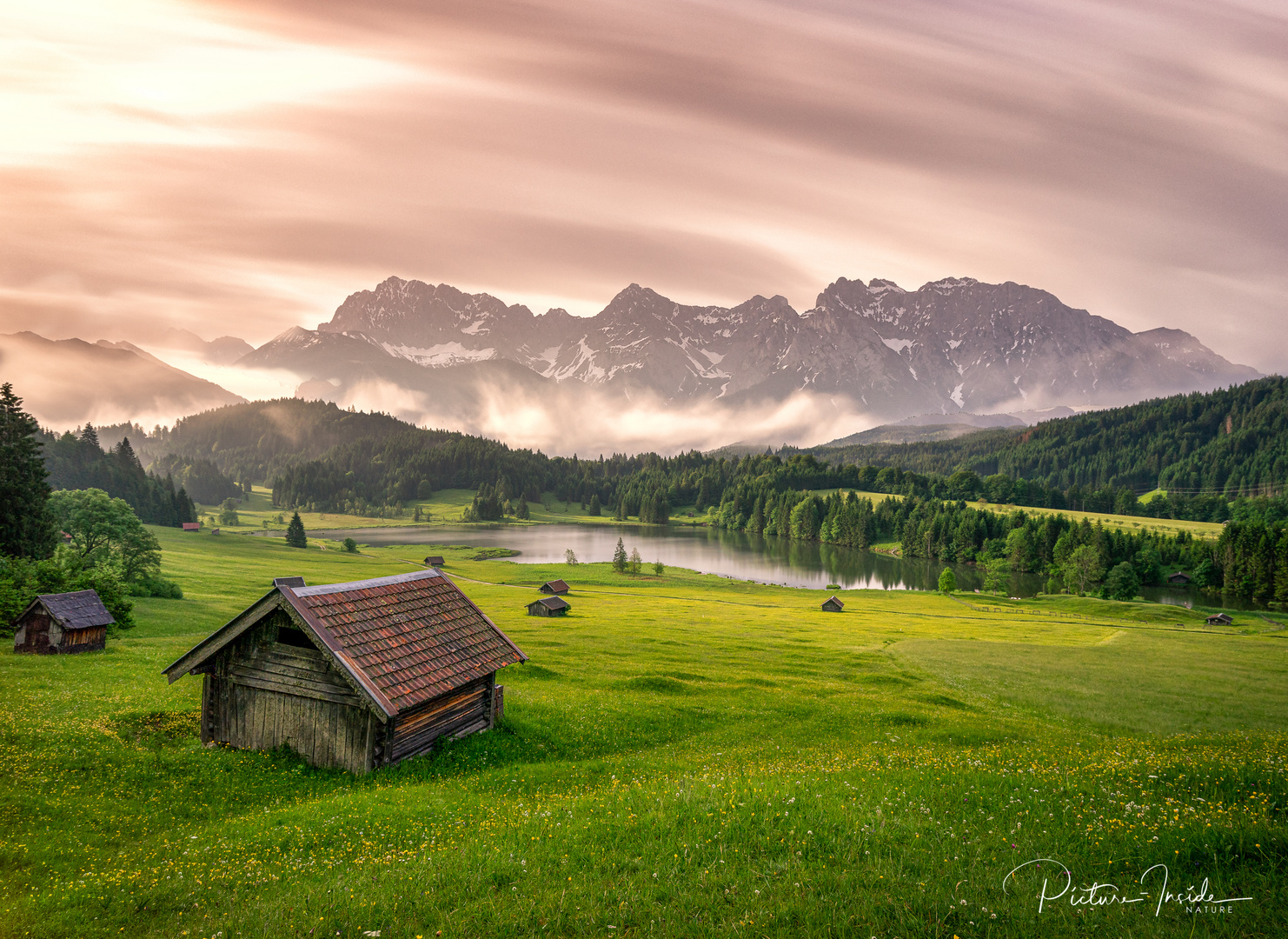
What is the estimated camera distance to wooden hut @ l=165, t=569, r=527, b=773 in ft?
67.4

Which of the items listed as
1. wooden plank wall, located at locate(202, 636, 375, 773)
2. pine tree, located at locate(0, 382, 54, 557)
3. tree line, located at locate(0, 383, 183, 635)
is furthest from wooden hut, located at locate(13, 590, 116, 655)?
pine tree, located at locate(0, 382, 54, 557)

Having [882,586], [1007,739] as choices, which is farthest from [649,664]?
[882,586]

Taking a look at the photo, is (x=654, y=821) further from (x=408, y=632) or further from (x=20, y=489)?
(x=20, y=489)

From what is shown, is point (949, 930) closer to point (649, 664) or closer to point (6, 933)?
point (6, 933)

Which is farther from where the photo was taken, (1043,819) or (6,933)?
(1043,819)

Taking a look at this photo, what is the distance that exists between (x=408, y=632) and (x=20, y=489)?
63555mm

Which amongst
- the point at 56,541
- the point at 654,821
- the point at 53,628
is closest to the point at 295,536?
the point at 56,541

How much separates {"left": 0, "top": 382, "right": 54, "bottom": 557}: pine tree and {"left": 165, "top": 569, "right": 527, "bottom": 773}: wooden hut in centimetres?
5699

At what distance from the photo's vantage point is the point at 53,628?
38.5 meters

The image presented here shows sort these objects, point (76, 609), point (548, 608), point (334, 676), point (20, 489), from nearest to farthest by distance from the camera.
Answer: point (334, 676), point (76, 609), point (20, 489), point (548, 608)

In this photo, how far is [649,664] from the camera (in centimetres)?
4556

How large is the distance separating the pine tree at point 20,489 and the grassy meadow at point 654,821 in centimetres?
3517

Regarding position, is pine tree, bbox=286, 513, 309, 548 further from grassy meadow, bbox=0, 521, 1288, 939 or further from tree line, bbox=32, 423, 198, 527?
grassy meadow, bbox=0, 521, 1288, 939

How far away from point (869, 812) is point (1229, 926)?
574 cm
